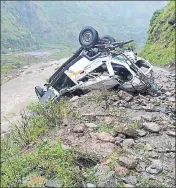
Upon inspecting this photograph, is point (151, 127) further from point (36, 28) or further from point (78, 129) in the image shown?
point (36, 28)

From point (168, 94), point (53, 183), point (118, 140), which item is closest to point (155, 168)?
point (118, 140)

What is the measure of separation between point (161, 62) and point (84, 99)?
17733 mm

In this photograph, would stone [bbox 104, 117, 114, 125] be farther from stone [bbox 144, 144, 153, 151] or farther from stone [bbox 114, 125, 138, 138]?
stone [bbox 144, 144, 153, 151]

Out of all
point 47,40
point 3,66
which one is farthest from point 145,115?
point 47,40

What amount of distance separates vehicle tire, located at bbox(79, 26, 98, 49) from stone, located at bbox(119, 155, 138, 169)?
616 centimetres

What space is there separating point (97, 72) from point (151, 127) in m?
4.10

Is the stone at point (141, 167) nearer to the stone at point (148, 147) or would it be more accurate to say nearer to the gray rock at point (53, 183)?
the stone at point (148, 147)

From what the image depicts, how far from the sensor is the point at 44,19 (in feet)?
595

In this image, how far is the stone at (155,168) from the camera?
248 inches

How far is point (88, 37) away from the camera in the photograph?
486 inches

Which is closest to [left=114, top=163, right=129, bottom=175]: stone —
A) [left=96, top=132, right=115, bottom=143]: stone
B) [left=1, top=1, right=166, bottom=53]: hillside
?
[left=96, top=132, right=115, bottom=143]: stone

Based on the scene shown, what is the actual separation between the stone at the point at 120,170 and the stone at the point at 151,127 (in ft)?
6.10

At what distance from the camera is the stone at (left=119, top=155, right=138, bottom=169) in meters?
6.31

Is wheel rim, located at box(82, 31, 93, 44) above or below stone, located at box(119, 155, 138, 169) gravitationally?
above
